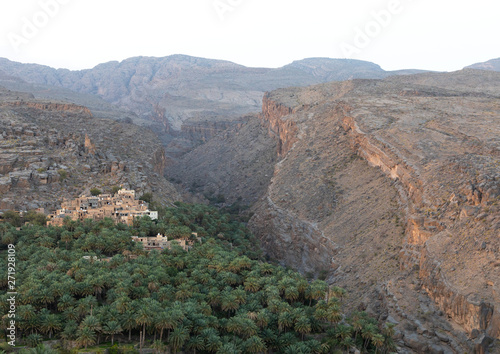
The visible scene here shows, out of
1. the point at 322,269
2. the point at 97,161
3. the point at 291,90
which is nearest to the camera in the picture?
the point at 322,269

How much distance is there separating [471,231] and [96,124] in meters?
65.1

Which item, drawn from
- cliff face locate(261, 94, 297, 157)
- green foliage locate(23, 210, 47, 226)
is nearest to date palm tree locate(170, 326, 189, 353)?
green foliage locate(23, 210, 47, 226)

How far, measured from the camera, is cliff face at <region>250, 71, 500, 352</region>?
3064 cm

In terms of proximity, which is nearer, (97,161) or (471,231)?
(471,231)

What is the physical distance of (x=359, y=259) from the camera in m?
41.8

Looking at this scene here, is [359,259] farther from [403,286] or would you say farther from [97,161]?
[97,161]

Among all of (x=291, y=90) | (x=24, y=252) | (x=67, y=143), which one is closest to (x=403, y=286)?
(x=24, y=252)

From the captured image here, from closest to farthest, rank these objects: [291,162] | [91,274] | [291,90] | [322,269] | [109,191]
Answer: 1. [91,274]
2. [322,269]
3. [109,191]
4. [291,162]
5. [291,90]

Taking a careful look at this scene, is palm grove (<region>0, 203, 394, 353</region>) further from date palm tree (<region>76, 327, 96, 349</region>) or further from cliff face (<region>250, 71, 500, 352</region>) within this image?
cliff face (<region>250, 71, 500, 352</region>)

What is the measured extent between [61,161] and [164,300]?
98.2ft

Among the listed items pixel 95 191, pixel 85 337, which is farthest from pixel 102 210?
pixel 85 337

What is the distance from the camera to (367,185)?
5231cm

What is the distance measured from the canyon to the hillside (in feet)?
0.41

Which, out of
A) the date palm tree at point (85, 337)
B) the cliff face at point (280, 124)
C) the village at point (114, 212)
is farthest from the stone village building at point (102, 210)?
the cliff face at point (280, 124)
